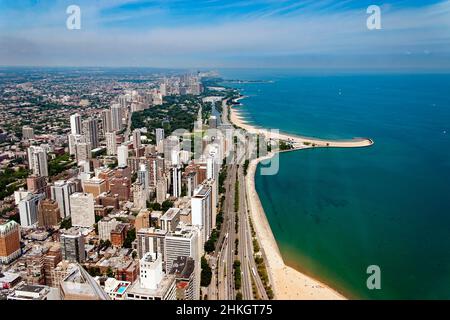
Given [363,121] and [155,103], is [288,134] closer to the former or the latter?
[363,121]

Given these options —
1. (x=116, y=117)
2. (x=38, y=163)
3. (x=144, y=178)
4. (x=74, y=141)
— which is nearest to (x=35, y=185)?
(x=38, y=163)

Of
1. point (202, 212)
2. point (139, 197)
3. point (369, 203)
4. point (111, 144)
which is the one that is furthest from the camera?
point (111, 144)

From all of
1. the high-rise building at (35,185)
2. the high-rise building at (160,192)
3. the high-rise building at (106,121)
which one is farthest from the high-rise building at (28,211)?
the high-rise building at (106,121)

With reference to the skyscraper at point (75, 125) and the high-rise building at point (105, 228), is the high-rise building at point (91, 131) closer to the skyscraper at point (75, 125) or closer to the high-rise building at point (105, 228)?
the skyscraper at point (75, 125)

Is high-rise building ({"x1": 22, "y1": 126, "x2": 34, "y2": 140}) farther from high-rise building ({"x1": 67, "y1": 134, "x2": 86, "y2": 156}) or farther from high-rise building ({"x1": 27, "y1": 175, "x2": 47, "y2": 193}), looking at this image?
high-rise building ({"x1": 27, "y1": 175, "x2": 47, "y2": 193})

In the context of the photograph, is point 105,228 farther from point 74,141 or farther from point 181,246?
point 74,141

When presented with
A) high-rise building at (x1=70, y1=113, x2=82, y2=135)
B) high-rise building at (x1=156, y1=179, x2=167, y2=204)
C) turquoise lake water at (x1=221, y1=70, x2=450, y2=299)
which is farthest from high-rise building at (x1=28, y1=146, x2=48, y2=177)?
turquoise lake water at (x1=221, y1=70, x2=450, y2=299)

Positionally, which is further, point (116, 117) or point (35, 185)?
point (116, 117)

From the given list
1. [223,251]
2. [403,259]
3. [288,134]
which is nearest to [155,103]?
[288,134]
